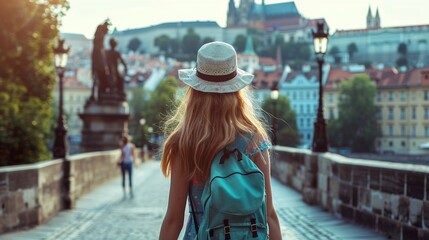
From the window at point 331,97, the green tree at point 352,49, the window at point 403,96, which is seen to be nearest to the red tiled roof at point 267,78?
the window at point 331,97

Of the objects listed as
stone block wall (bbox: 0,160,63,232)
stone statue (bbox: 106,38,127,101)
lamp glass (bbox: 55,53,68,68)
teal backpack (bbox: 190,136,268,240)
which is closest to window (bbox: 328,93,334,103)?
stone statue (bbox: 106,38,127,101)

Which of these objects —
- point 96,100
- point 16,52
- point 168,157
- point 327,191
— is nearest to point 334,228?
point 327,191

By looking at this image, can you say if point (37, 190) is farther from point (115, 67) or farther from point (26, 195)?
point (115, 67)

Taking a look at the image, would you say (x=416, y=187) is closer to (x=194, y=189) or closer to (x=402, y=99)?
(x=194, y=189)

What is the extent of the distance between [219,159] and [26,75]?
29.7m

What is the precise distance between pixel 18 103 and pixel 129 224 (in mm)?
22136

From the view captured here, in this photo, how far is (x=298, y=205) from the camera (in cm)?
1513

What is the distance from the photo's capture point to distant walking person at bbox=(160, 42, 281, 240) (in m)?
3.14

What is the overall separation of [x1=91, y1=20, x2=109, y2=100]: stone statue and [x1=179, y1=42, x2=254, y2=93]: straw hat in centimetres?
2628

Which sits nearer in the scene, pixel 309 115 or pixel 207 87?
pixel 207 87

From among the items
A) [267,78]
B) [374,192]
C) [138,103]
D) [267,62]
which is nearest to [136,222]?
[374,192]

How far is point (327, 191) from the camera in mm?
13422

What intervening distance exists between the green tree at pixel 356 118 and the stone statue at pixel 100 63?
76671 mm

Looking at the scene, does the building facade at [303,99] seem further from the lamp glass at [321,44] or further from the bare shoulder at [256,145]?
the bare shoulder at [256,145]
